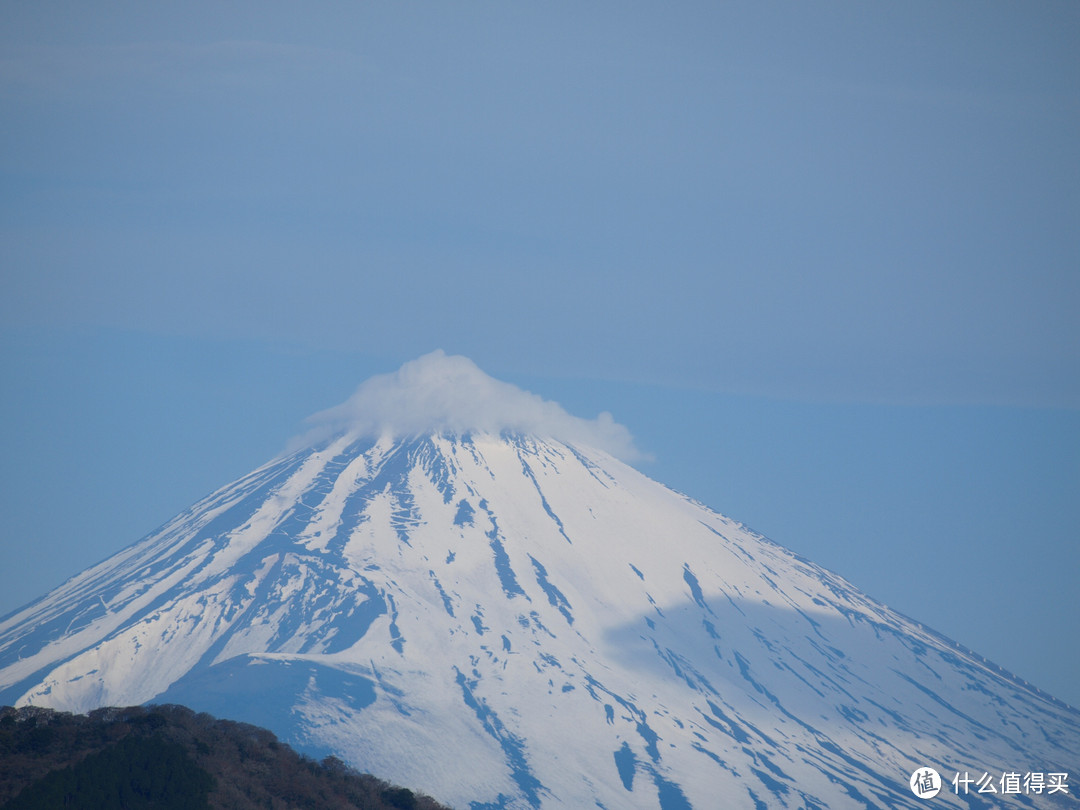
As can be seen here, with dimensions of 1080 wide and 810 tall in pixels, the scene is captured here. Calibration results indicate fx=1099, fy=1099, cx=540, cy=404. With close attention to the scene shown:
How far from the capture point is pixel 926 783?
140 meters

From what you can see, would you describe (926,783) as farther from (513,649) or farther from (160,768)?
(160,768)

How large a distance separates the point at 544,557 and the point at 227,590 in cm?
4712

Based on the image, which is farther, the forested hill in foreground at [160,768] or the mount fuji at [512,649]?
the mount fuji at [512,649]

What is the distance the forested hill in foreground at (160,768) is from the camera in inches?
1345

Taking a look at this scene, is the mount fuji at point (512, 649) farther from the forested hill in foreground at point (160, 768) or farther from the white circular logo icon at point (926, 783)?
the forested hill in foreground at point (160, 768)

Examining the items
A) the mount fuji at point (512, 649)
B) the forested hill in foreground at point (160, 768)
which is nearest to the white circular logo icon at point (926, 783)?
the mount fuji at point (512, 649)

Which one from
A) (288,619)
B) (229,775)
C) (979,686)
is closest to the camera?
(229,775)

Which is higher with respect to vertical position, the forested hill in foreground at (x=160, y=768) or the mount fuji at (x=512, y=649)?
the mount fuji at (x=512, y=649)

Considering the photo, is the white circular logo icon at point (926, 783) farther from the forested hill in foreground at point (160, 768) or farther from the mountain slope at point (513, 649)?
the forested hill in foreground at point (160, 768)

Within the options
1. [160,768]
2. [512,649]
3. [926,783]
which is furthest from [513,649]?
[160,768]

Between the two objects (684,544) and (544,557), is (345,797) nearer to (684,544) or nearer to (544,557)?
(544,557)

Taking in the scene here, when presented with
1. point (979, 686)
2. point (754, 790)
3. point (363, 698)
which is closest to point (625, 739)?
point (754, 790)

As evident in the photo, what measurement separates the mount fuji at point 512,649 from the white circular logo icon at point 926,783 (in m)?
1.51

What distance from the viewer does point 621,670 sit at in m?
146
